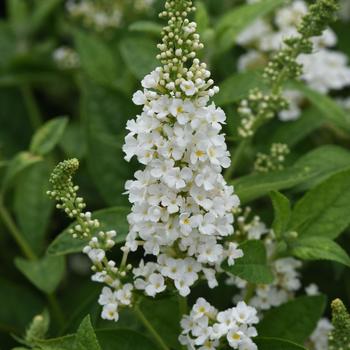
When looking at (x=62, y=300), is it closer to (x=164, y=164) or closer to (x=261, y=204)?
(x=261, y=204)

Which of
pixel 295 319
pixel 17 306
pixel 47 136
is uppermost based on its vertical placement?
pixel 47 136

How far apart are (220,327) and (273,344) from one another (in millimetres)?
183

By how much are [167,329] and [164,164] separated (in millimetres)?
610

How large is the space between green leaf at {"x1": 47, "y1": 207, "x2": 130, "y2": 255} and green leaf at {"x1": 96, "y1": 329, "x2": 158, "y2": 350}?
25cm

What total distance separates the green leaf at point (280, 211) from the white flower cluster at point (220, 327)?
0.30 metres

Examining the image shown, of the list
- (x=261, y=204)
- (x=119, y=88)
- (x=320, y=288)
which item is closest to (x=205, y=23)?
(x=119, y=88)

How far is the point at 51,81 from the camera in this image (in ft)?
11.3

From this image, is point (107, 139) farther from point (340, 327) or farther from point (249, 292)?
point (340, 327)

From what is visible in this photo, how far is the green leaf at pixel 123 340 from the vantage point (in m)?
1.90

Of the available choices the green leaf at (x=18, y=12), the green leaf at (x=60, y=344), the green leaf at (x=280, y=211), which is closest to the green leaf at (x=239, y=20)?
the green leaf at (x=280, y=211)

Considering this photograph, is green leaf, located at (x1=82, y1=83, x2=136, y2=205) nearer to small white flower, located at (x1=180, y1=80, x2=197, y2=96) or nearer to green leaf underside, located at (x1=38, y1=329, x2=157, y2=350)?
green leaf underside, located at (x1=38, y1=329, x2=157, y2=350)

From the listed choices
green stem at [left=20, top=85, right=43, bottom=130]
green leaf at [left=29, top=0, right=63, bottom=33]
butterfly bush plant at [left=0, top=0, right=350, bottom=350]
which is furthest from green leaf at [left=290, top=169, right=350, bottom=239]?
green leaf at [left=29, top=0, right=63, bottom=33]

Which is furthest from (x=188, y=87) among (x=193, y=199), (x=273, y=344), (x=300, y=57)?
(x=300, y=57)

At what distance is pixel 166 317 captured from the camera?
6.75 ft
